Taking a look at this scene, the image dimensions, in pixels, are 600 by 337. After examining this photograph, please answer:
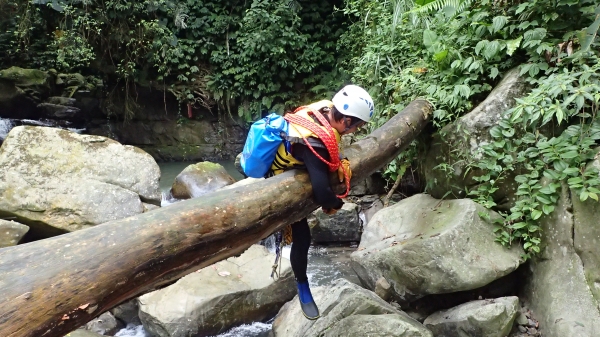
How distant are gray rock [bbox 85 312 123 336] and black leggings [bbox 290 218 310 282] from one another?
2518 millimetres

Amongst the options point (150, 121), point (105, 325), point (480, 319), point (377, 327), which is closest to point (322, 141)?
point (377, 327)

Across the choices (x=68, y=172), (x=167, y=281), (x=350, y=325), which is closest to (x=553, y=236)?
(x=350, y=325)

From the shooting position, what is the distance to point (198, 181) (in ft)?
23.9

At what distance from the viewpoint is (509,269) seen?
3.42 m

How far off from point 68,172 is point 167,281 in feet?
15.0

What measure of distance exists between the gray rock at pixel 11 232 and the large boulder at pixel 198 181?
8.57 ft

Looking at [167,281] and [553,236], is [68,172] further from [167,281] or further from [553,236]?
[553,236]

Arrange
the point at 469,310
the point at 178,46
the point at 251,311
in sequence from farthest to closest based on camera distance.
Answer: the point at 178,46 < the point at 251,311 < the point at 469,310

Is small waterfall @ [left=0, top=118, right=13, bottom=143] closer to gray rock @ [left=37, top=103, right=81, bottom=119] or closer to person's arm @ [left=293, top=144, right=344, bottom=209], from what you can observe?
gray rock @ [left=37, top=103, right=81, bottom=119]

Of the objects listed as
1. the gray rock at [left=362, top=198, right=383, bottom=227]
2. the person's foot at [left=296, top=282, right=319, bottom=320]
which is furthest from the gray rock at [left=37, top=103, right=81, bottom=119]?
the person's foot at [left=296, top=282, right=319, bottom=320]

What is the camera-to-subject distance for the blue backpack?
104 inches

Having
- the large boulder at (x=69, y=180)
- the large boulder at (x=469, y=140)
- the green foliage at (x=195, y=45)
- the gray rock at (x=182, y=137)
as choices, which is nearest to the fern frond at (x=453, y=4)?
the large boulder at (x=469, y=140)

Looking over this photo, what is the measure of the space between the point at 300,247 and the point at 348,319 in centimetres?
72

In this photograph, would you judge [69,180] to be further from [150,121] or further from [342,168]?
[150,121]
